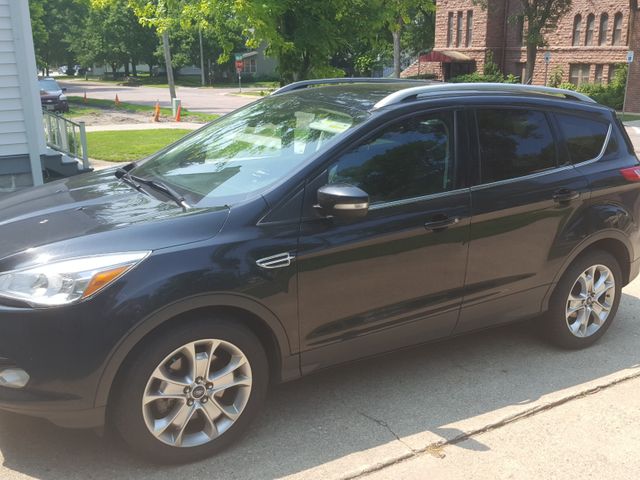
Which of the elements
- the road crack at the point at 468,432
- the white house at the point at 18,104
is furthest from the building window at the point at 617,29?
the road crack at the point at 468,432

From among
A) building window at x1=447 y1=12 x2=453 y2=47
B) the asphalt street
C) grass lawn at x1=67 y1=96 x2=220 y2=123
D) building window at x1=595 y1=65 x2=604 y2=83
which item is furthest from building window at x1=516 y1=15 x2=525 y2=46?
the asphalt street

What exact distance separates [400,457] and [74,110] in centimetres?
2877

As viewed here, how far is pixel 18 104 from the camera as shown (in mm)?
8438

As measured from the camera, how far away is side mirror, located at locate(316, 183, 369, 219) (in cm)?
304

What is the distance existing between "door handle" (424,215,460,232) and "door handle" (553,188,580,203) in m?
0.86

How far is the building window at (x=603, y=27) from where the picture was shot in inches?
1412

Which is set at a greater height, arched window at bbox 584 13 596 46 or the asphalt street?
arched window at bbox 584 13 596 46

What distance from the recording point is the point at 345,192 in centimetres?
305

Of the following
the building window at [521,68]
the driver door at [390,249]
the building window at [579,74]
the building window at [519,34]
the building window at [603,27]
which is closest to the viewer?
the driver door at [390,249]

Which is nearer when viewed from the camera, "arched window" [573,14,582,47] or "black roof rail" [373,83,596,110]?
"black roof rail" [373,83,596,110]

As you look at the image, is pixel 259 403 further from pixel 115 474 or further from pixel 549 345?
pixel 549 345

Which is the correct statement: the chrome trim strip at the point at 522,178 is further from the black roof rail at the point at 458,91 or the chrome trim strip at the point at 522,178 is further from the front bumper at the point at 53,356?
the front bumper at the point at 53,356

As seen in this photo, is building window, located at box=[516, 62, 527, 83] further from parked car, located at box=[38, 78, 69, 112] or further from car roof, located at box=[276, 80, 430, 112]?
car roof, located at box=[276, 80, 430, 112]

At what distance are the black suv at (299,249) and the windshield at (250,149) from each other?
0.01 metres
